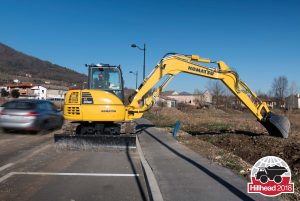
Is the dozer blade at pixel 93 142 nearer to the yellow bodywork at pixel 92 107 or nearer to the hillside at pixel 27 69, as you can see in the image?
the yellow bodywork at pixel 92 107

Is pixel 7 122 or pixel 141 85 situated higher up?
pixel 141 85

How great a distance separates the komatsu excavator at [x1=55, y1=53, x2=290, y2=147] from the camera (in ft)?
45.3

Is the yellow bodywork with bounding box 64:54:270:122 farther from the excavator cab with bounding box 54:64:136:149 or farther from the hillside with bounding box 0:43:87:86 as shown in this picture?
the hillside with bounding box 0:43:87:86

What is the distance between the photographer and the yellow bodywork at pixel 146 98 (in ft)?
45.4

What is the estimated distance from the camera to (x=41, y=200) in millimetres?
7113

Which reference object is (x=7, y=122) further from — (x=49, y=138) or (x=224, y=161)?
(x=224, y=161)

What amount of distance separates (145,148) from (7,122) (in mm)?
6764

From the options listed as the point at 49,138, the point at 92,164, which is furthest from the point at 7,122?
the point at 92,164

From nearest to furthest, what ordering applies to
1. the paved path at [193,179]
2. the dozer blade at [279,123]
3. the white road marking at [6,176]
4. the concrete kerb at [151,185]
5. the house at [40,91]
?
the concrete kerb at [151,185] → the paved path at [193,179] → the white road marking at [6,176] → the dozer blade at [279,123] → the house at [40,91]

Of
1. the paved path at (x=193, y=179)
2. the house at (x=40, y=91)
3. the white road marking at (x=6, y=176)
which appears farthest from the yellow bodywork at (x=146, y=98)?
the house at (x=40, y=91)

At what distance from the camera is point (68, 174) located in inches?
371

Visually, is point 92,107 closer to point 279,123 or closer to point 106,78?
point 106,78

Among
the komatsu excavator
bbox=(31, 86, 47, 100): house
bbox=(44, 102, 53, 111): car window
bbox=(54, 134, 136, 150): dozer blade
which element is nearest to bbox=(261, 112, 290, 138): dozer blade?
the komatsu excavator

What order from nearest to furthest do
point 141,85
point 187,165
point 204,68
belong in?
point 187,165 < point 141,85 < point 204,68
